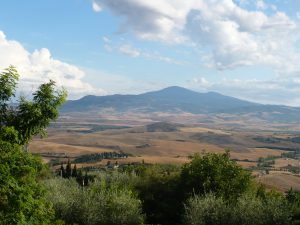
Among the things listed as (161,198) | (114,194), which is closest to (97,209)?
(114,194)

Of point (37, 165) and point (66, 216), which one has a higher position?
point (37, 165)

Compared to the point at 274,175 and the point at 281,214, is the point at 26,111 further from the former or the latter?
the point at 274,175

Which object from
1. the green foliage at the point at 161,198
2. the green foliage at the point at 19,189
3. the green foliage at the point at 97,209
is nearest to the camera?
the green foliage at the point at 19,189

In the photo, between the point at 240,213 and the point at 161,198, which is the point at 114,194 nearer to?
the point at 240,213

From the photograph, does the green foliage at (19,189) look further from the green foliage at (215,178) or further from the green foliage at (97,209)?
the green foliage at (215,178)

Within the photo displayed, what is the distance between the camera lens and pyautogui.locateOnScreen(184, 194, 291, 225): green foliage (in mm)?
42438

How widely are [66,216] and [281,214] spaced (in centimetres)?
2351

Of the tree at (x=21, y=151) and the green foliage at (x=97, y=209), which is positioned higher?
the tree at (x=21, y=151)

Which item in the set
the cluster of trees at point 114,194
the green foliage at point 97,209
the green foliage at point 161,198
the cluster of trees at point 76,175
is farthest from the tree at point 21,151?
the cluster of trees at point 76,175

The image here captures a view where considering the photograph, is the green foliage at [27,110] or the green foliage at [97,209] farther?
the green foliage at [97,209]

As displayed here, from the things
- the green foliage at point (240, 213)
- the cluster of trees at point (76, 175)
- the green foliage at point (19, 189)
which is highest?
the green foliage at point (19, 189)

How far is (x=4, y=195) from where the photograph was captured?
51.3ft

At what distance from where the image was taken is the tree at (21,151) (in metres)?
15.4

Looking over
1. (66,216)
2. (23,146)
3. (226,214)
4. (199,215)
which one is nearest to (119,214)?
(66,216)
